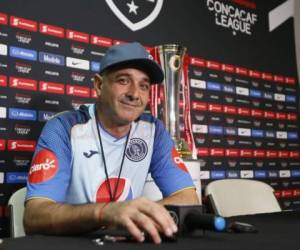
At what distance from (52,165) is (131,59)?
16.1 inches

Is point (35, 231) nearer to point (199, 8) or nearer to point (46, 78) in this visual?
point (46, 78)

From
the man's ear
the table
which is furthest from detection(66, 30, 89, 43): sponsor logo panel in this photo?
the table

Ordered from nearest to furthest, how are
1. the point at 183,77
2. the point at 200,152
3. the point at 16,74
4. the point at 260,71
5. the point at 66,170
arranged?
1. the point at 66,170
2. the point at 16,74
3. the point at 183,77
4. the point at 200,152
5. the point at 260,71

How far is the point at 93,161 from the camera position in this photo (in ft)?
4.64

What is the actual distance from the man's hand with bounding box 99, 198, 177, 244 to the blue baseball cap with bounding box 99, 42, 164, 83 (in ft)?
2.22

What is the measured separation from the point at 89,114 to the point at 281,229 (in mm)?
778

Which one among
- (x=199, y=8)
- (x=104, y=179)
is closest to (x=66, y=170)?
(x=104, y=179)

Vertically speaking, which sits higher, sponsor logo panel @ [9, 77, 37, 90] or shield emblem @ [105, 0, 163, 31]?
shield emblem @ [105, 0, 163, 31]

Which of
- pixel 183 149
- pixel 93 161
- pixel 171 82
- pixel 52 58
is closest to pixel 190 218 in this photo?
pixel 93 161

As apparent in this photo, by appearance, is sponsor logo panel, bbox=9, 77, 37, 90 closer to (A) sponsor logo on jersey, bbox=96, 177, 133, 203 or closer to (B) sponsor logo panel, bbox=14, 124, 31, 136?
(B) sponsor logo panel, bbox=14, 124, 31, 136

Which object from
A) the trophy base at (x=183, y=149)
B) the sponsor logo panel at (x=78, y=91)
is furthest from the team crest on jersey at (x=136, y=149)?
the sponsor logo panel at (x=78, y=91)

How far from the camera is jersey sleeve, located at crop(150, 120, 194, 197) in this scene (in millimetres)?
1456

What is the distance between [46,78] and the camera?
7.32ft

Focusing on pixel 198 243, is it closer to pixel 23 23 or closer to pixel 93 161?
pixel 93 161
